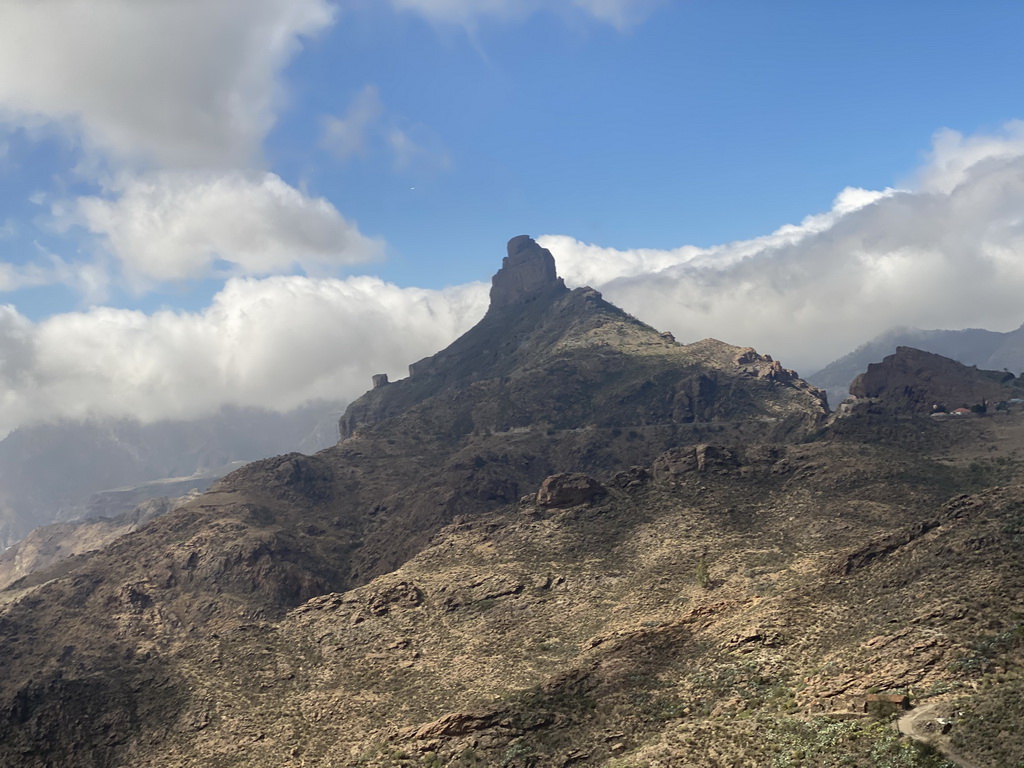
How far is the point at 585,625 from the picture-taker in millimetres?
99688

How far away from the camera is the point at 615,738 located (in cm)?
6475

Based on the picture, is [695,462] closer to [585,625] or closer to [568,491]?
[568,491]

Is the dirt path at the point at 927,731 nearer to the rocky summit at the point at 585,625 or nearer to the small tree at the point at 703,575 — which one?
the rocky summit at the point at 585,625

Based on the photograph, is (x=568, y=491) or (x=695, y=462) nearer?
(x=568, y=491)

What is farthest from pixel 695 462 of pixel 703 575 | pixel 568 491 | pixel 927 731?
pixel 927 731

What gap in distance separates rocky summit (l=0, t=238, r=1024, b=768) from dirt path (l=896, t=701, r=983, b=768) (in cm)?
18

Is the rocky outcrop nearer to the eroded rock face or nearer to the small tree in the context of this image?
the eroded rock face

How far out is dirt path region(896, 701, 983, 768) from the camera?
161 feet

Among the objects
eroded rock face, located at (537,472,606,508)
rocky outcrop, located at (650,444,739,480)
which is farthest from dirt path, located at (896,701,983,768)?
rocky outcrop, located at (650,444,739,480)

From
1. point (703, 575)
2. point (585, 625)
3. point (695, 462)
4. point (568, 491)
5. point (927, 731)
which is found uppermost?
point (568, 491)

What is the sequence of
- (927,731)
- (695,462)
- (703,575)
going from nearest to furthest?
(927,731)
(703,575)
(695,462)

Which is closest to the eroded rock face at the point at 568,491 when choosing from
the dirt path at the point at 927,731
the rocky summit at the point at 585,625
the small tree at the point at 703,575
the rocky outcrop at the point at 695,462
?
the rocky summit at the point at 585,625

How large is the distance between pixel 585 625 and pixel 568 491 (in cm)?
4465

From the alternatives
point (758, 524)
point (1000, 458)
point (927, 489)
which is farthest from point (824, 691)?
point (1000, 458)
